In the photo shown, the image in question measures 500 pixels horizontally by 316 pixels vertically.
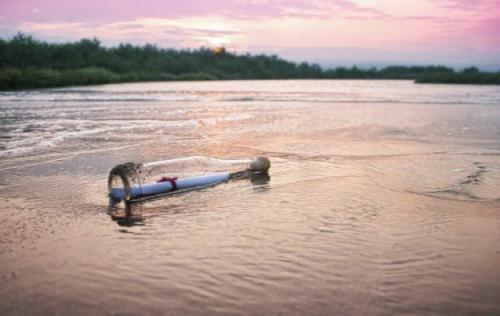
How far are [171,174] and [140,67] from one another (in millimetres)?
82756

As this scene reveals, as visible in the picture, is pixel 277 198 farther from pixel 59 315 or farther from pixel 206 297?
pixel 59 315

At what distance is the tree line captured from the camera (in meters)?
48.9

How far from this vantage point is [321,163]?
805 cm

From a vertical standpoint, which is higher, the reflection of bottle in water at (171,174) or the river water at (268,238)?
the reflection of bottle in water at (171,174)

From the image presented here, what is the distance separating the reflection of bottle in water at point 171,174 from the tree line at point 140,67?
37133mm

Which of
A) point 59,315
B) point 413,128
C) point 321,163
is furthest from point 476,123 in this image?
point 59,315

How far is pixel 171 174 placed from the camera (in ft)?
22.0

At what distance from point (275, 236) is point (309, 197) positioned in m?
1.48

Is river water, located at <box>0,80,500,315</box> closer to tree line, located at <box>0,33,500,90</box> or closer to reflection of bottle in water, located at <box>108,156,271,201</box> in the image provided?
reflection of bottle in water, located at <box>108,156,271,201</box>

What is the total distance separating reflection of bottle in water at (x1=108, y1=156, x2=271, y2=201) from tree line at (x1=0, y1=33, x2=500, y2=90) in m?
37.1

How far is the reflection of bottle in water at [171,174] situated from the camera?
569cm

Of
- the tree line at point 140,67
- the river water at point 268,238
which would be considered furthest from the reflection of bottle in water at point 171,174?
the tree line at point 140,67

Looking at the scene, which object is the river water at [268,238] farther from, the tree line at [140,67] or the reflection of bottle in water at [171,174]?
the tree line at [140,67]

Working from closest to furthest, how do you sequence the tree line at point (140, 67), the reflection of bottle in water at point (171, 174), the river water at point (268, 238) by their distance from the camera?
the river water at point (268, 238) → the reflection of bottle in water at point (171, 174) → the tree line at point (140, 67)
